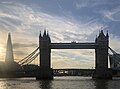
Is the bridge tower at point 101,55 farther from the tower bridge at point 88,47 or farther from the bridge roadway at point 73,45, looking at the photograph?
the bridge roadway at point 73,45

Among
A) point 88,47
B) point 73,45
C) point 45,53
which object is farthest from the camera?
point 45,53

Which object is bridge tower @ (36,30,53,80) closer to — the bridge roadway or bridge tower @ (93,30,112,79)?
the bridge roadway

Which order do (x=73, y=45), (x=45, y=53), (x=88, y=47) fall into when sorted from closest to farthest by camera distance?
(x=73, y=45) → (x=88, y=47) → (x=45, y=53)

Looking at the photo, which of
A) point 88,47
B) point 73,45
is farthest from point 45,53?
point 88,47

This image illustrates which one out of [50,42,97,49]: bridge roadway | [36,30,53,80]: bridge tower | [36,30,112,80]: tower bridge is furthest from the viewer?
[36,30,53,80]: bridge tower

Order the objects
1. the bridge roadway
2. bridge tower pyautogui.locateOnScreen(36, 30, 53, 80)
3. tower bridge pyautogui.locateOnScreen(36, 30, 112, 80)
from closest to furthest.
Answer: the bridge roadway
tower bridge pyautogui.locateOnScreen(36, 30, 112, 80)
bridge tower pyautogui.locateOnScreen(36, 30, 53, 80)

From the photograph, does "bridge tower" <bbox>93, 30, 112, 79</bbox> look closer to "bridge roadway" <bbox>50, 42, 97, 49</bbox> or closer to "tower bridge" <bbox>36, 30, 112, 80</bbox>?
"tower bridge" <bbox>36, 30, 112, 80</bbox>

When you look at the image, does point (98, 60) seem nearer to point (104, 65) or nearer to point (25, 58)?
point (104, 65)

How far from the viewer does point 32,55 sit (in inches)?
6973

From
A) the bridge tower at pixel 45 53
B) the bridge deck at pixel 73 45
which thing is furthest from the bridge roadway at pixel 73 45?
the bridge tower at pixel 45 53

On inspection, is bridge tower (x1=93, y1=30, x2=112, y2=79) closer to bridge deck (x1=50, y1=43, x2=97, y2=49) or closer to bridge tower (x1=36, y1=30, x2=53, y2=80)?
bridge deck (x1=50, y1=43, x2=97, y2=49)

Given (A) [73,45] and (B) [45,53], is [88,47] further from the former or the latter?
(B) [45,53]

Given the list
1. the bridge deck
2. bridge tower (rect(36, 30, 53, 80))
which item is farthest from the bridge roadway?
bridge tower (rect(36, 30, 53, 80))

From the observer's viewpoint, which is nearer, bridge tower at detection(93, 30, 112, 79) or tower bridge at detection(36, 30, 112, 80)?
tower bridge at detection(36, 30, 112, 80)
